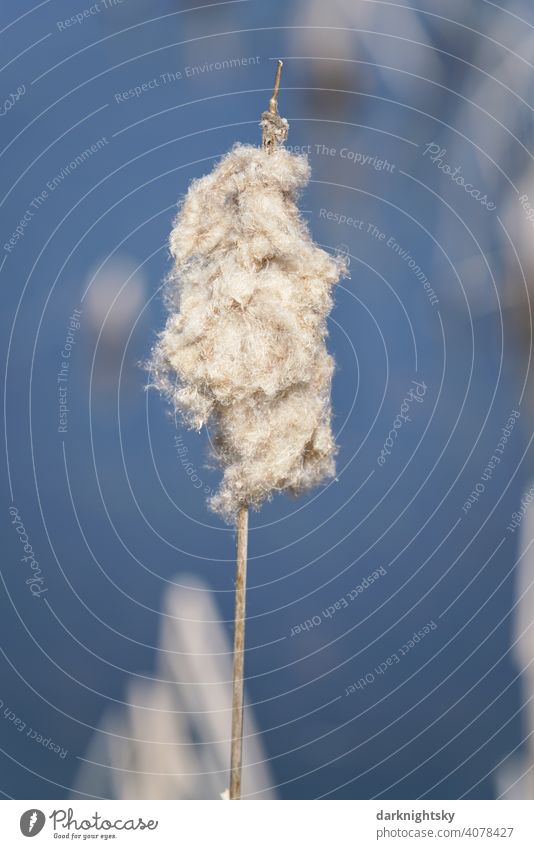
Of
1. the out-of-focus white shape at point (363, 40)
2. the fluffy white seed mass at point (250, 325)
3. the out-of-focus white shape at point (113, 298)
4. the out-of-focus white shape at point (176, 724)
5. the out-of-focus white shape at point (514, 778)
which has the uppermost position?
the out-of-focus white shape at point (363, 40)

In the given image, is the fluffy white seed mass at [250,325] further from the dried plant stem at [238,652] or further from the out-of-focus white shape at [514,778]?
the out-of-focus white shape at [514,778]

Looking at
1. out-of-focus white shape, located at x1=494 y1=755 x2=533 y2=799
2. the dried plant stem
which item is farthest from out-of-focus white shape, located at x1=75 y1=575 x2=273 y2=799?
the dried plant stem

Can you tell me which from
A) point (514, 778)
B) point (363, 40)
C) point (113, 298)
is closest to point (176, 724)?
point (514, 778)

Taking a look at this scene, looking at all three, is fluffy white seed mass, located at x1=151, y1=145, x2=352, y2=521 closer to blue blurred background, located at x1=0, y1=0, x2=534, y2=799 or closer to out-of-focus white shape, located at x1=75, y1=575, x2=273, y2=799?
blue blurred background, located at x1=0, y1=0, x2=534, y2=799

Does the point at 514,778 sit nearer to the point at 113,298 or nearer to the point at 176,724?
the point at 176,724

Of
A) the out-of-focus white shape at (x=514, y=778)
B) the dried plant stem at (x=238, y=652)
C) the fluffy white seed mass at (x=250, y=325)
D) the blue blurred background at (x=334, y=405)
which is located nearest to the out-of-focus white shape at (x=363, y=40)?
the blue blurred background at (x=334, y=405)

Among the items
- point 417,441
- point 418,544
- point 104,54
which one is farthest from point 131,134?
point 418,544
